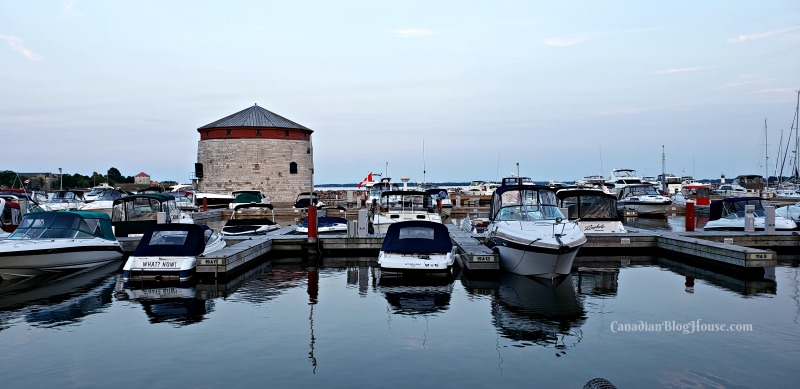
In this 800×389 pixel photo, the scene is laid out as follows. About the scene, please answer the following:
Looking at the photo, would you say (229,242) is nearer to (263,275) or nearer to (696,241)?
(263,275)

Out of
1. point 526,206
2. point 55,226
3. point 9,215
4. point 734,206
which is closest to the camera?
point 55,226

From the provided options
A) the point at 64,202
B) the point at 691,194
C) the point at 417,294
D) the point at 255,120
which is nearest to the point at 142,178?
the point at 255,120

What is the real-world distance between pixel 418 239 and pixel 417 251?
24.3 inches

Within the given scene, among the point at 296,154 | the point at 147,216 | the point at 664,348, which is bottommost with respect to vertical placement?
the point at 664,348

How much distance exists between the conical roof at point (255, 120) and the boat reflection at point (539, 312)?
135 feet

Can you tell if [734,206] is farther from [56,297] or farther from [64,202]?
[64,202]

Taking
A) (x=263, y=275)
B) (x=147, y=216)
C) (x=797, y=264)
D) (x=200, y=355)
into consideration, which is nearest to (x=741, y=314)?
(x=797, y=264)

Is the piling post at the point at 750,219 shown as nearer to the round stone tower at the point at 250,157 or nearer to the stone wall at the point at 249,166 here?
the round stone tower at the point at 250,157

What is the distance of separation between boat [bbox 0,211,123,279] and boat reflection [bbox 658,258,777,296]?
16911mm

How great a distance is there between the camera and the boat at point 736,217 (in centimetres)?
2556

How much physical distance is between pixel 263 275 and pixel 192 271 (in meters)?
2.34

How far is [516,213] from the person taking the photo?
768 inches

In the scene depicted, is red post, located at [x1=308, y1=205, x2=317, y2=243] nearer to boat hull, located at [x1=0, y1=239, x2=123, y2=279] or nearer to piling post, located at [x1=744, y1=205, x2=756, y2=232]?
boat hull, located at [x1=0, y1=239, x2=123, y2=279]

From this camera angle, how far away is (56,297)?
51.3 feet
